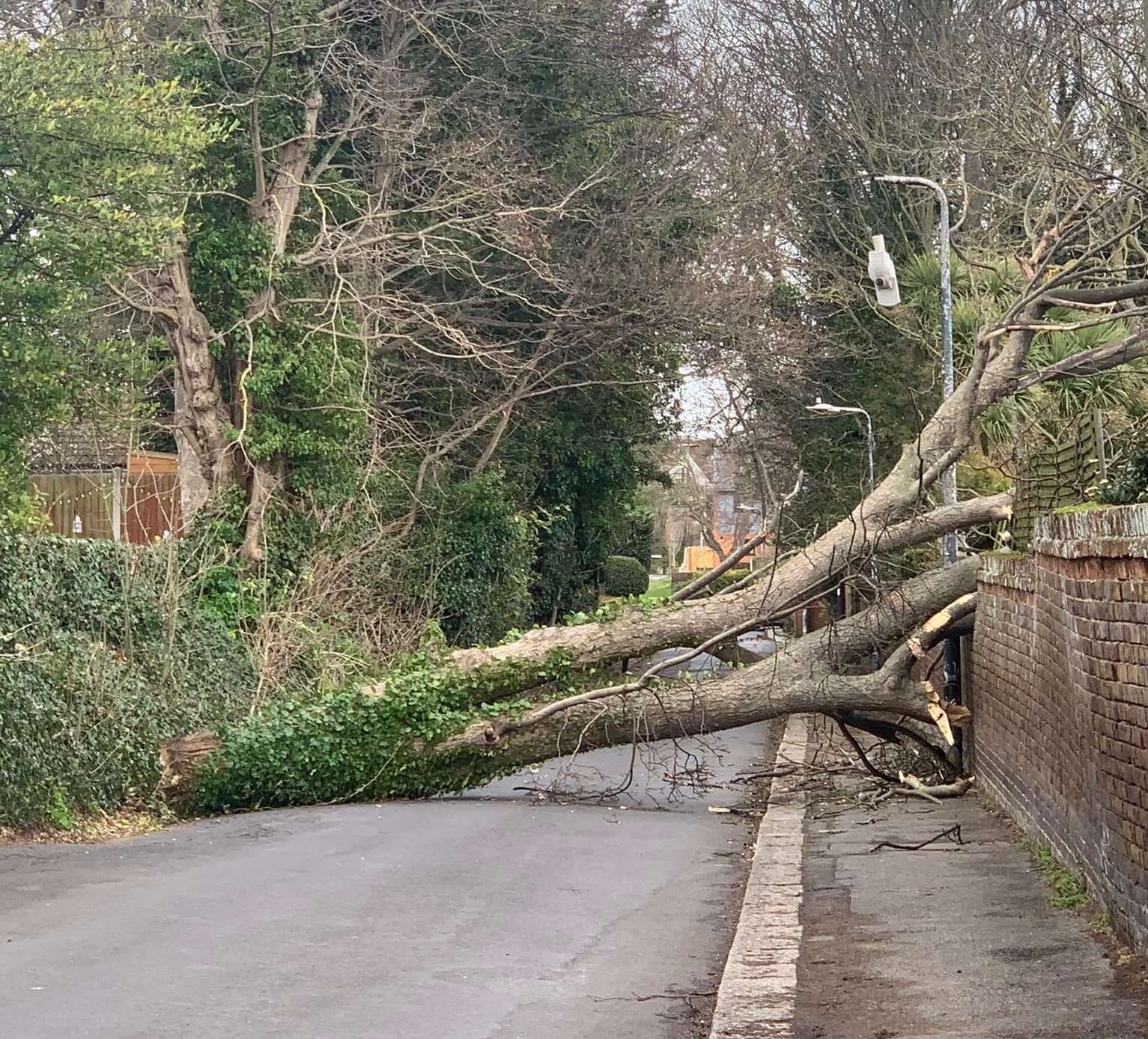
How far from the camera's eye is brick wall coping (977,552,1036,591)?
11.8 meters

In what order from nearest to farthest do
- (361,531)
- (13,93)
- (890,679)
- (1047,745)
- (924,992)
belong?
(924,992)
(1047,745)
(13,93)
(890,679)
(361,531)

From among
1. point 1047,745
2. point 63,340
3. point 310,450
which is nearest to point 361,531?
point 310,450

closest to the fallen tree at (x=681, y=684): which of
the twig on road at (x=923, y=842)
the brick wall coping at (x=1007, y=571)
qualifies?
the brick wall coping at (x=1007, y=571)

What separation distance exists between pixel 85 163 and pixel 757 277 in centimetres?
1784

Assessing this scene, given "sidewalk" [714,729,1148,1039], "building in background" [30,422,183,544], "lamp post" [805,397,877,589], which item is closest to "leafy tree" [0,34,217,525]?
"building in background" [30,422,183,544]

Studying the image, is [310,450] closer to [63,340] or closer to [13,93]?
[63,340]

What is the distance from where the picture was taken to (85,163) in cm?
1595

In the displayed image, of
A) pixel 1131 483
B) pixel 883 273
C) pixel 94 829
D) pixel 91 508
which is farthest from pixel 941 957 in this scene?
pixel 91 508

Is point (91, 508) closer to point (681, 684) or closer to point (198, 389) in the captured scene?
point (198, 389)

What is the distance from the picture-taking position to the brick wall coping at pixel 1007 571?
38.7 feet

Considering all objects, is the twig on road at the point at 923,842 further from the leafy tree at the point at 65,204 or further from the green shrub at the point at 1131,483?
the leafy tree at the point at 65,204

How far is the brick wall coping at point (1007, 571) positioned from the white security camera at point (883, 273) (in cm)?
416

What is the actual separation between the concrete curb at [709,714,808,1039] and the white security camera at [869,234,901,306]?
6.69 meters

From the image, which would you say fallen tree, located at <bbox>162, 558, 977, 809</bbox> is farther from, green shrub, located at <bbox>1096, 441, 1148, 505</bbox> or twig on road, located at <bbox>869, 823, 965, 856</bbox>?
green shrub, located at <bbox>1096, 441, 1148, 505</bbox>
